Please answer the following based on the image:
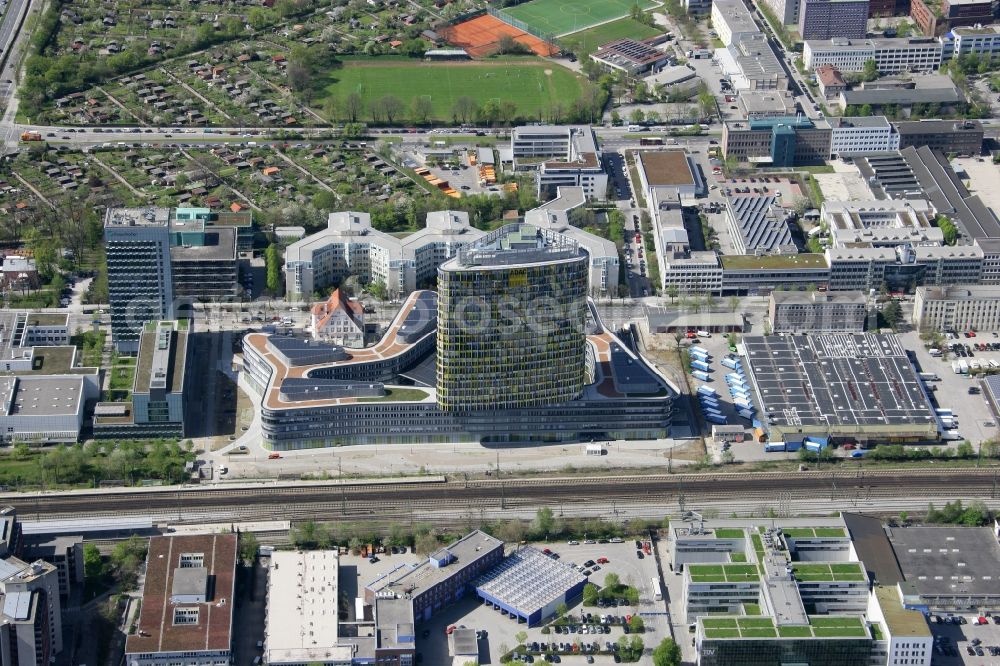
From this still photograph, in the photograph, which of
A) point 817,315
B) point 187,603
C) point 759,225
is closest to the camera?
point 187,603

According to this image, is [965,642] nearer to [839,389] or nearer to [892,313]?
[839,389]

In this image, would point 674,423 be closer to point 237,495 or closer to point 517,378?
point 517,378

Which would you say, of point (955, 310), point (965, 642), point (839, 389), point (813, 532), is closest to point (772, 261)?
point (955, 310)

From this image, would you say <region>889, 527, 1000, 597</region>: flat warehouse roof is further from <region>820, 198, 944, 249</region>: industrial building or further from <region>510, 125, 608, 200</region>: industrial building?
<region>510, 125, 608, 200</region>: industrial building

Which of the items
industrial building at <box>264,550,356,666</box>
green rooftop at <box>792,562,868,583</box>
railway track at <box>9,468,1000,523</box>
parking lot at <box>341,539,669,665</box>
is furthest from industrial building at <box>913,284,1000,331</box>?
industrial building at <box>264,550,356,666</box>

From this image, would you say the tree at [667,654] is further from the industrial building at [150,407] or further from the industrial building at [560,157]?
the industrial building at [560,157]

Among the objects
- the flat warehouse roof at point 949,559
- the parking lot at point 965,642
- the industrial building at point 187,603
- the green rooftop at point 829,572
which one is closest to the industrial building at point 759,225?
the flat warehouse roof at point 949,559
